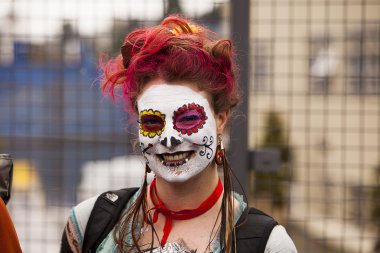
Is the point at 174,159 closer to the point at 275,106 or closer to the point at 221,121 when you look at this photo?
the point at 221,121

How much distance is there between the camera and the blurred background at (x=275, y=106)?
516cm

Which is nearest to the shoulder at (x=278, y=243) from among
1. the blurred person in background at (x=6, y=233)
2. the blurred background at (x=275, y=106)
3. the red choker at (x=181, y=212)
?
the red choker at (x=181, y=212)

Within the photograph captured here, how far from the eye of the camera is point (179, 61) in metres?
3.05

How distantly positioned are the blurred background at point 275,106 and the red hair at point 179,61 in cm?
193

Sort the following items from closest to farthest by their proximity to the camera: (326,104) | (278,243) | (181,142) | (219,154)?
(278,243)
(181,142)
(219,154)
(326,104)

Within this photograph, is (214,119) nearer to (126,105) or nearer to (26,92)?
(126,105)

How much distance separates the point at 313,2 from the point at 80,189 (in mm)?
1839

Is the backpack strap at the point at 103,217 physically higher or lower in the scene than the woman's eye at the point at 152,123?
lower

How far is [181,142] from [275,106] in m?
2.24

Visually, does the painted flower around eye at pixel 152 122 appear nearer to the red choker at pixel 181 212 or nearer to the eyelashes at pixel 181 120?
the eyelashes at pixel 181 120

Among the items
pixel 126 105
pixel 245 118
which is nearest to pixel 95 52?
pixel 245 118

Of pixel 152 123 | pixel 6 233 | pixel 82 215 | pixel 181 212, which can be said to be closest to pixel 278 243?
pixel 181 212

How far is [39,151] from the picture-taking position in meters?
5.34

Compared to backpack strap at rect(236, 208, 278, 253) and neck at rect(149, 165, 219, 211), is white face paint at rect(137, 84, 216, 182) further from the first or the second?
backpack strap at rect(236, 208, 278, 253)
